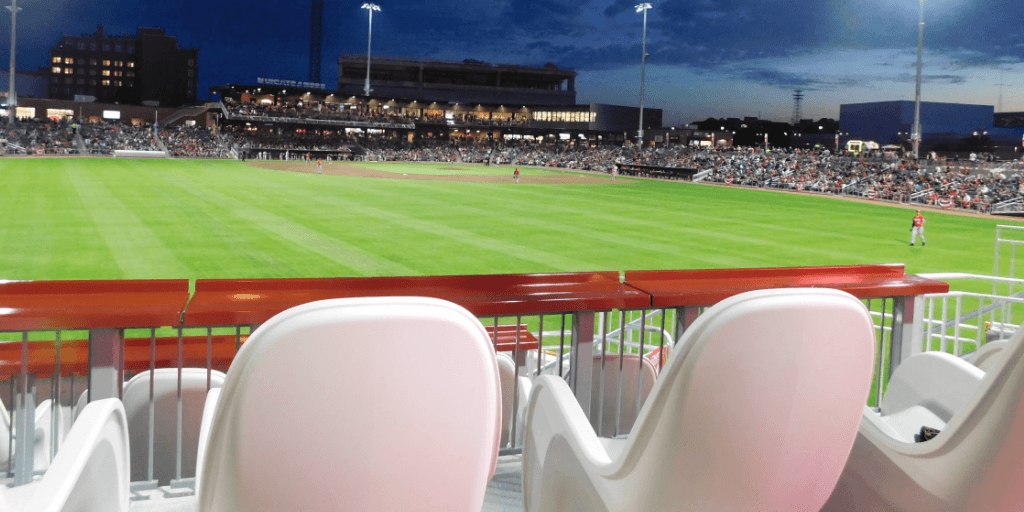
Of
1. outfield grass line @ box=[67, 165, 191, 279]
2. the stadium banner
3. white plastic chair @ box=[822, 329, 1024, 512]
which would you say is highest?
the stadium banner

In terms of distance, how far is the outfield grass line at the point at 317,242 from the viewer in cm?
1758

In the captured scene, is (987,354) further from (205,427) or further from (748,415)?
(205,427)

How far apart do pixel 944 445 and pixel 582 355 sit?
147 centimetres

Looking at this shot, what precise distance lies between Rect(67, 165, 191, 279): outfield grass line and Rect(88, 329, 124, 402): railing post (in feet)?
45.8

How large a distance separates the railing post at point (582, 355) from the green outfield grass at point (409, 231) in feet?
44.4

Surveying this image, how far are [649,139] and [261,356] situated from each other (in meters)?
132

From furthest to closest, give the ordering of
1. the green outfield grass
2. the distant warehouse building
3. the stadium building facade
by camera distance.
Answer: the stadium building facade → the distant warehouse building → the green outfield grass

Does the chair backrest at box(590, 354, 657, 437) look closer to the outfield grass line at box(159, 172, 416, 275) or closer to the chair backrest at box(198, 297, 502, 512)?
the chair backrest at box(198, 297, 502, 512)

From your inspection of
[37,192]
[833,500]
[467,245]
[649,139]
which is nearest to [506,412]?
[833,500]

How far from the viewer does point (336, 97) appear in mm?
111000

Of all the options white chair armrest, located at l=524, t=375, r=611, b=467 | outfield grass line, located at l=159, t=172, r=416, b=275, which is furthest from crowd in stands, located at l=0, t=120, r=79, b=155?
white chair armrest, located at l=524, t=375, r=611, b=467

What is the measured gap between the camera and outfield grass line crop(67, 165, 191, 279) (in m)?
16.6

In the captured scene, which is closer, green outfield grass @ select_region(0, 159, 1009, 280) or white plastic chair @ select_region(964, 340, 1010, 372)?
white plastic chair @ select_region(964, 340, 1010, 372)

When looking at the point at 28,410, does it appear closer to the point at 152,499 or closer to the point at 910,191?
the point at 152,499
